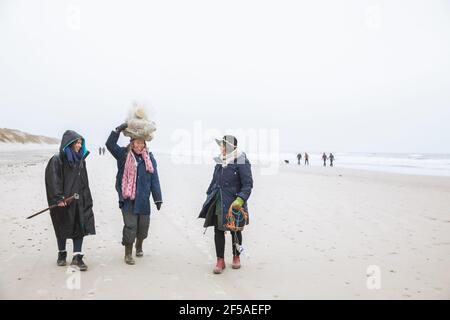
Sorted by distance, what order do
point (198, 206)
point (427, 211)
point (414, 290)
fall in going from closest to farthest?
point (414, 290) < point (427, 211) < point (198, 206)

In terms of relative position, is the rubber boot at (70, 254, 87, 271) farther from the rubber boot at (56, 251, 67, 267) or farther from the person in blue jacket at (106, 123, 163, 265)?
the person in blue jacket at (106, 123, 163, 265)

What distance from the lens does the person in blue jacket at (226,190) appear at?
5016mm

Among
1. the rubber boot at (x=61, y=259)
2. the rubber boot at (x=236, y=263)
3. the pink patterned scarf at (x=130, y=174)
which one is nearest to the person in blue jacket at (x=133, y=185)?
the pink patterned scarf at (x=130, y=174)

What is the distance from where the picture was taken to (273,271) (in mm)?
5062

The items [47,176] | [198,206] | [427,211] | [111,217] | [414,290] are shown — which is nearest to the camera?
[414,290]

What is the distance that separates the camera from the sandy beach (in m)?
4.29

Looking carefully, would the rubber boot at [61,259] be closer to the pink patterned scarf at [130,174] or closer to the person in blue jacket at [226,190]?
the pink patterned scarf at [130,174]

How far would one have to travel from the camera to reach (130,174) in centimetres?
527

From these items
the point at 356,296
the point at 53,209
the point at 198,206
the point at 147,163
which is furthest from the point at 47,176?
the point at 198,206

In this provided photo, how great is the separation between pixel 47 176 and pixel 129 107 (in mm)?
1473

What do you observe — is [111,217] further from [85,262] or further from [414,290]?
[414,290]

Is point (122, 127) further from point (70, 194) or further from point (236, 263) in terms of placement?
point (236, 263)

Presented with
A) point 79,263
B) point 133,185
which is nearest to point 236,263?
point 133,185
